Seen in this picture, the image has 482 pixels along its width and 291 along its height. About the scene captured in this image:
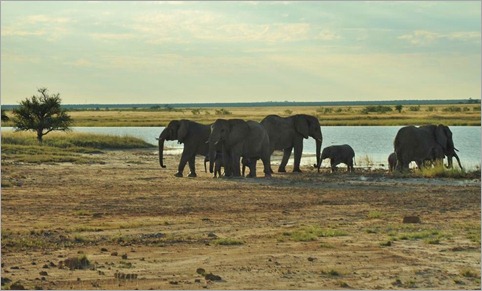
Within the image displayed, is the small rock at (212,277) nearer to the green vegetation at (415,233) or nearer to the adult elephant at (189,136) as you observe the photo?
the green vegetation at (415,233)

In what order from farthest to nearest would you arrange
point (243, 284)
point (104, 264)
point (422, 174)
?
1. point (422, 174)
2. point (104, 264)
3. point (243, 284)

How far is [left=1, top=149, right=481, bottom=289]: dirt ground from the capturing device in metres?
11.5

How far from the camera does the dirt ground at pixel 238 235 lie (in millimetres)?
11469

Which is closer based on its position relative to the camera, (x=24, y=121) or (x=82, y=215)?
(x=82, y=215)

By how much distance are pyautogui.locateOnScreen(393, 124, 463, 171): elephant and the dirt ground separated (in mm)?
4907

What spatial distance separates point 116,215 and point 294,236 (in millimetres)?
4529

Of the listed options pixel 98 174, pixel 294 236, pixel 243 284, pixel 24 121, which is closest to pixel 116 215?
pixel 294 236

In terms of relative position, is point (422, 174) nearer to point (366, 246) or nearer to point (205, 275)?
point (366, 246)

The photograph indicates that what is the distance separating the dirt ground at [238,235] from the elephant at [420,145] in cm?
491

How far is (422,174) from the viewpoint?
28.4 meters

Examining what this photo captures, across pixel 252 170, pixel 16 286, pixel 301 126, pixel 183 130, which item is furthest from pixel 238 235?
pixel 301 126

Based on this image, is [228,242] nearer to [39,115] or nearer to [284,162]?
[284,162]

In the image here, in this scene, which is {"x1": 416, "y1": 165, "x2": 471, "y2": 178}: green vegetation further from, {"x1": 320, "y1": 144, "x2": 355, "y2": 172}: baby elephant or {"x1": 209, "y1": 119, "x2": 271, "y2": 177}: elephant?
{"x1": 209, "y1": 119, "x2": 271, "y2": 177}: elephant

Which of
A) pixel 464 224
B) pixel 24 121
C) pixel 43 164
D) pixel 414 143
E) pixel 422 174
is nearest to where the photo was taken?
pixel 464 224
